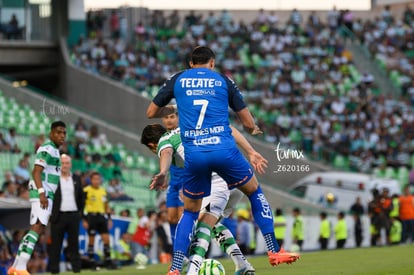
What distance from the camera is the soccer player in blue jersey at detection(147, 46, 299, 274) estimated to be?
11297mm

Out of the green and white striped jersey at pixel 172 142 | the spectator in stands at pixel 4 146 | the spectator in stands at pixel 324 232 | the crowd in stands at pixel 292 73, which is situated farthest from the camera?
the crowd in stands at pixel 292 73

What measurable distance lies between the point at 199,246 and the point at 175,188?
4.31 metres

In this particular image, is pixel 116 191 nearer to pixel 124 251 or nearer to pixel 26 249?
pixel 124 251

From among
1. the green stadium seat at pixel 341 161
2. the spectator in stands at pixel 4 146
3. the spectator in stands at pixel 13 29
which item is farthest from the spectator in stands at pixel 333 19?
the spectator in stands at pixel 4 146

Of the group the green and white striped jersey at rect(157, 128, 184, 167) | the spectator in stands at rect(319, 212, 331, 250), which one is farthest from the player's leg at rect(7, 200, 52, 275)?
the spectator in stands at rect(319, 212, 331, 250)

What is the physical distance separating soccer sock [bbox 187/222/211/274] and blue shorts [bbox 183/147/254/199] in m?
0.54

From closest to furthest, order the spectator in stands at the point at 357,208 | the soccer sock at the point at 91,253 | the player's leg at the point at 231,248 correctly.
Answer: the player's leg at the point at 231,248 < the soccer sock at the point at 91,253 < the spectator in stands at the point at 357,208

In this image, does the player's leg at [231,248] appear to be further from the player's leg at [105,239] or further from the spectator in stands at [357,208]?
the spectator in stands at [357,208]

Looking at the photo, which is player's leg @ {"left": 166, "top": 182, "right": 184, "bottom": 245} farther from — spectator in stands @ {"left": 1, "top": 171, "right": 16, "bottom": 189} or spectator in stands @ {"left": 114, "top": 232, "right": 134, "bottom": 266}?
spectator in stands @ {"left": 1, "top": 171, "right": 16, "bottom": 189}

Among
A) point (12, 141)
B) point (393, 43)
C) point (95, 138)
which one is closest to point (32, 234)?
point (12, 141)

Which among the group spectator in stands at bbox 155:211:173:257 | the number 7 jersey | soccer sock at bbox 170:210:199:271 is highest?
the number 7 jersey

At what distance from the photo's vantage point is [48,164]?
1548 cm

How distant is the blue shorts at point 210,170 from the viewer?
11.3m

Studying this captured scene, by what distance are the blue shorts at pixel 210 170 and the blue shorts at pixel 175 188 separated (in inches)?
164
